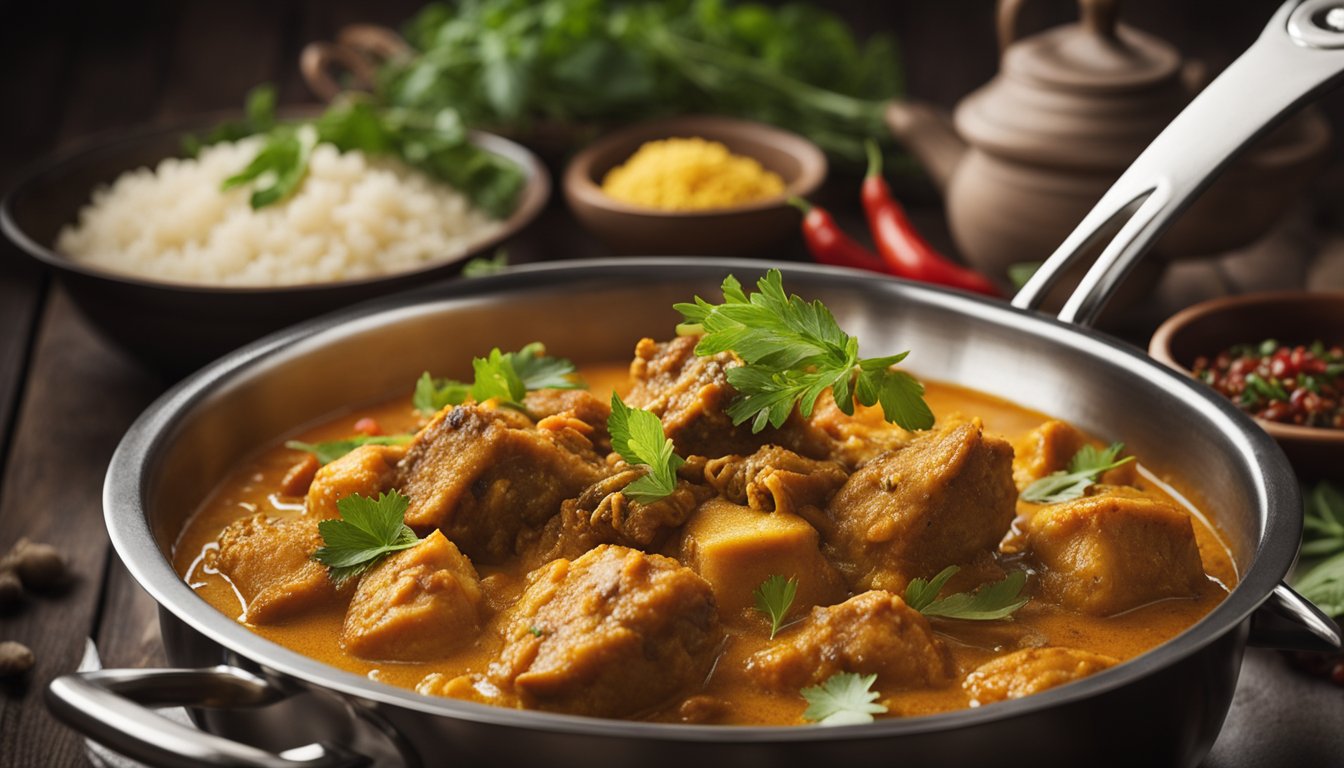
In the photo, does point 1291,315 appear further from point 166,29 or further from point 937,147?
point 166,29

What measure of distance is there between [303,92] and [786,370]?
5.74 metres

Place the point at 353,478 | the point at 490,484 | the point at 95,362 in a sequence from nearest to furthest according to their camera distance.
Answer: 1. the point at 490,484
2. the point at 353,478
3. the point at 95,362

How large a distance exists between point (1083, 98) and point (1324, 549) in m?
2.25

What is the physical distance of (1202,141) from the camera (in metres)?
3.77

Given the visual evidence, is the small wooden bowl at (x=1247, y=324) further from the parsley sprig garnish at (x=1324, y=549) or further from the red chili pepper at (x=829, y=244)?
the red chili pepper at (x=829, y=244)

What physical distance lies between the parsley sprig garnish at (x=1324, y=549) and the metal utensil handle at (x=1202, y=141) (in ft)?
2.62

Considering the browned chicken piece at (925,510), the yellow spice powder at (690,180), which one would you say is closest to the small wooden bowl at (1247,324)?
the browned chicken piece at (925,510)

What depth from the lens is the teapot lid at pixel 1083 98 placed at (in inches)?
212

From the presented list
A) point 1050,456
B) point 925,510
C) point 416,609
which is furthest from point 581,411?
point 1050,456

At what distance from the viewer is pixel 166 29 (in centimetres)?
874

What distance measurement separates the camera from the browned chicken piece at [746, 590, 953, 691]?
2785 mm

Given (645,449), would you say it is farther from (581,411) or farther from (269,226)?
(269,226)

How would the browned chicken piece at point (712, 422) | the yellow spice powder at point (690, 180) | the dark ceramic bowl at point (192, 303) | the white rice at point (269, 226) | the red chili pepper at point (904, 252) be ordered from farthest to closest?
the yellow spice powder at point (690, 180)
the red chili pepper at point (904, 252)
the white rice at point (269, 226)
the dark ceramic bowl at point (192, 303)
the browned chicken piece at point (712, 422)

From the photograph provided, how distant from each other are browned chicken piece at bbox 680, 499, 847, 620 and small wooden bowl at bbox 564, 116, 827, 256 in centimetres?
286
